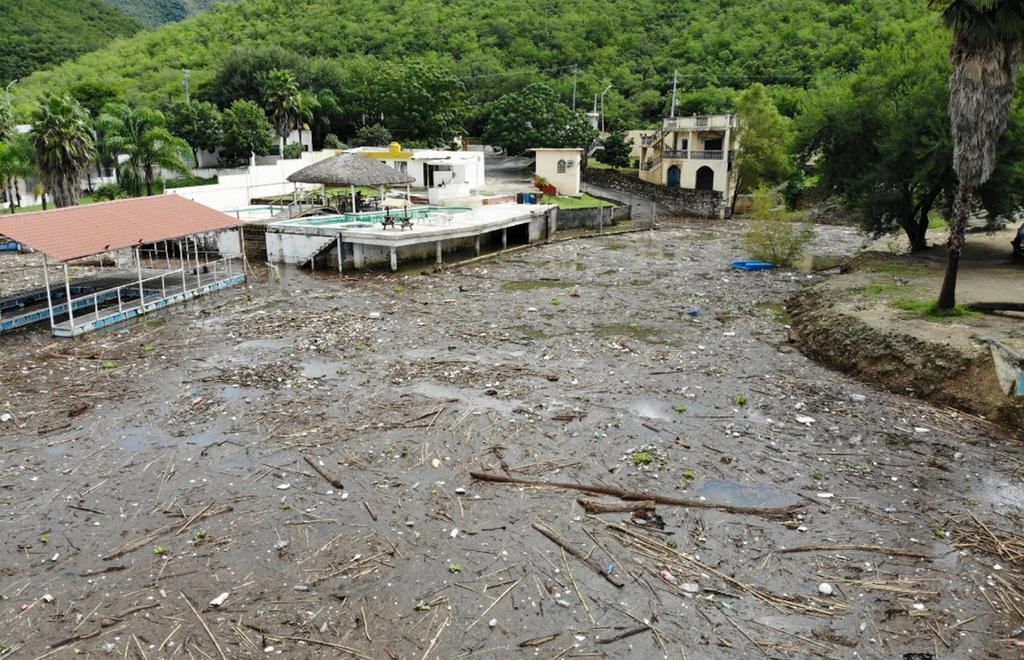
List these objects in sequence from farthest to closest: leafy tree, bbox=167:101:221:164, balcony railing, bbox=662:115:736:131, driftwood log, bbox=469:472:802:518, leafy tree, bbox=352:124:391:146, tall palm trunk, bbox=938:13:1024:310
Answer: leafy tree, bbox=352:124:391:146 → balcony railing, bbox=662:115:736:131 → leafy tree, bbox=167:101:221:164 → tall palm trunk, bbox=938:13:1024:310 → driftwood log, bbox=469:472:802:518

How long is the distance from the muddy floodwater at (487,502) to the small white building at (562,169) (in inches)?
1117

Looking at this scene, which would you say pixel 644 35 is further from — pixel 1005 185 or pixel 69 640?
→ pixel 69 640

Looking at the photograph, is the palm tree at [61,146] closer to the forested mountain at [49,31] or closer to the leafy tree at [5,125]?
the leafy tree at [5,125]

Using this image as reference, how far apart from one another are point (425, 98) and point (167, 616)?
1734 inches

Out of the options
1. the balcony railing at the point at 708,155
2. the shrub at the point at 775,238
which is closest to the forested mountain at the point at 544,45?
the balcony railing at the point at 708,155

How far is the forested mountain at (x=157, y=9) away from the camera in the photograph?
369 ft

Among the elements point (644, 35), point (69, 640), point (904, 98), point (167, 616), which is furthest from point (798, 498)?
point (644, 35)

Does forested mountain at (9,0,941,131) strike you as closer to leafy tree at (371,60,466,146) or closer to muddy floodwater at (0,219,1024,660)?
leafy tree at (371,60,466,146)

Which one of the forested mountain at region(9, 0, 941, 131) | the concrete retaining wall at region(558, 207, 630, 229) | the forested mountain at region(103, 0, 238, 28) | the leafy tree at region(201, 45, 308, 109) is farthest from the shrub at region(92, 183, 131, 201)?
the forested mountain at region(103, 0, 238, 28)

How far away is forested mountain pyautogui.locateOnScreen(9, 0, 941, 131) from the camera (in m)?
62.0

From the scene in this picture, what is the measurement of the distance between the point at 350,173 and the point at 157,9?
115355mm

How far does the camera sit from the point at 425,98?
156 feet

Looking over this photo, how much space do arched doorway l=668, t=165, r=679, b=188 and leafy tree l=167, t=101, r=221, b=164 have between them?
29.0 m

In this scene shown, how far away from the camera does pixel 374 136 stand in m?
47.1
